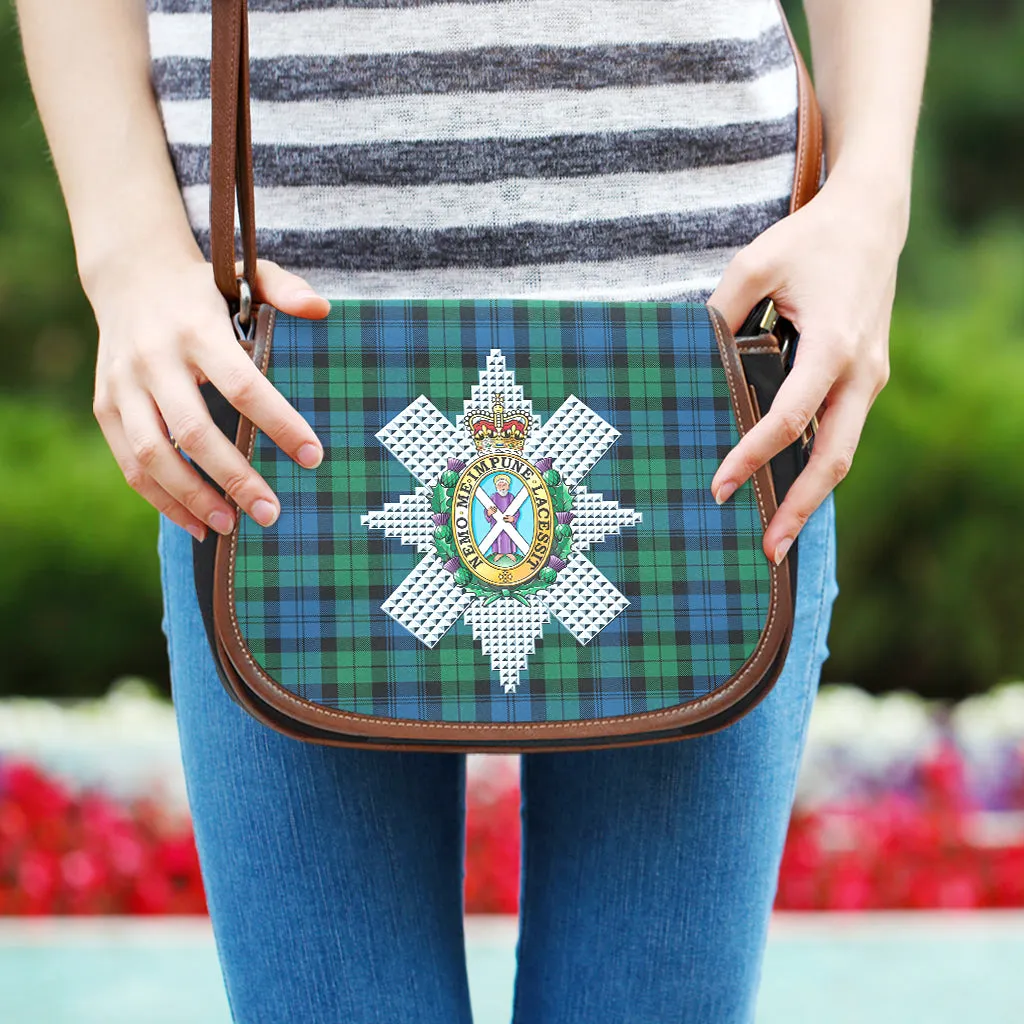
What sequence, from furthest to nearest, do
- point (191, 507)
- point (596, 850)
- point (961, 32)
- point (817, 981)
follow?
point (961, 32) → point (817, 981) → point (596, 850) → point (191, 507)

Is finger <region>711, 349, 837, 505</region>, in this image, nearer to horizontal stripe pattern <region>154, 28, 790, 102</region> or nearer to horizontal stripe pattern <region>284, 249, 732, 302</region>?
horizontal stripe pattern <region>284, 249, 732, 302</region>

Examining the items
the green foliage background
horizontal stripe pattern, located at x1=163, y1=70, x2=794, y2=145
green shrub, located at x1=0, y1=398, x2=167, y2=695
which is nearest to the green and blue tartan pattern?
horizontal stripe pattern, located at x1=163, y1=70, x2=794, y2=145

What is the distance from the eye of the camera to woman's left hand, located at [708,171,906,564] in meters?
0.91

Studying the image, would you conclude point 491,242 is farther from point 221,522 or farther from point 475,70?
point 221,522

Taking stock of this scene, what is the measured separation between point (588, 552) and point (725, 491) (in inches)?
4.0

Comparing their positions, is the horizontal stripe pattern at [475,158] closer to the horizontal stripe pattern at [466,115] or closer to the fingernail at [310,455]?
the horizontal stripe pattern at [466,115]

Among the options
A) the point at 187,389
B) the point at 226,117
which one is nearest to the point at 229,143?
the point at 226,117

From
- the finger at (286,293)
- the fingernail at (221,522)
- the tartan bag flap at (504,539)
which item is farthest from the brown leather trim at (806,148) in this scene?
the fingernail at (221,522)

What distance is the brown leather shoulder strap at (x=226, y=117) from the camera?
883mm

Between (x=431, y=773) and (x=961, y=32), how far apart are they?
22.5 feet

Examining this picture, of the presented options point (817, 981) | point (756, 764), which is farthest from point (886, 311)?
point (817, 981)

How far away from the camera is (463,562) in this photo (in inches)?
36.8

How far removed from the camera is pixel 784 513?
0.94 meters

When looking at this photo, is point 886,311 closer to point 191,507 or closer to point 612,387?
point 612,387
